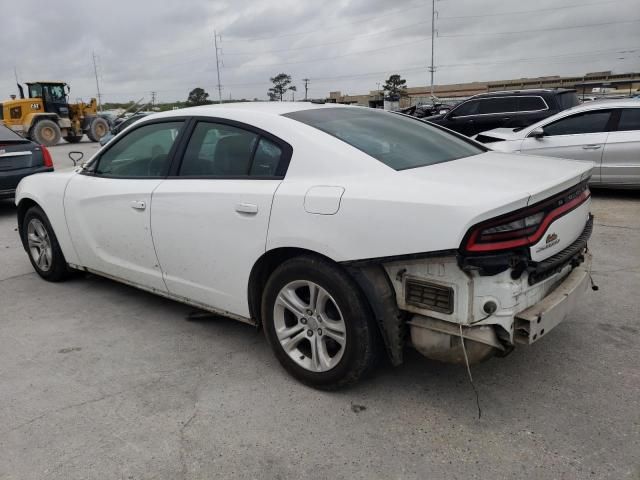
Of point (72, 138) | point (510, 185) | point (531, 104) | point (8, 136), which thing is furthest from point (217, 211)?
point (72, 138)

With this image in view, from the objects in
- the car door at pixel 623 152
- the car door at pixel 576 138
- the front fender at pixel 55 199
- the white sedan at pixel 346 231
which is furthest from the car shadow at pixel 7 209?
the car door at pixel 623 152

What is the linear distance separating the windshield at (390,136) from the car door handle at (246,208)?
23.0 inches

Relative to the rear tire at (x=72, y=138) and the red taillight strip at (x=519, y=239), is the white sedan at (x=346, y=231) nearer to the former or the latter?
the red taillight strip at (x=519, y=239)

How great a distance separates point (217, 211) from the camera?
10.4ft

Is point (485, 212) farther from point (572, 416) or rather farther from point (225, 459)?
point (225, 459)

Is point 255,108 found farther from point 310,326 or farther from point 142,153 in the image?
point 310,326

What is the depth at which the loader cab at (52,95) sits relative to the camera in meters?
25.0

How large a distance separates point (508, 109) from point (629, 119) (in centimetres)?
468

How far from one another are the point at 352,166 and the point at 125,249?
6.54 feet

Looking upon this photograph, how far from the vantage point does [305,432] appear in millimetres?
2600

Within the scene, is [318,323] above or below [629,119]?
below

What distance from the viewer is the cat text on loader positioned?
23.9 meters

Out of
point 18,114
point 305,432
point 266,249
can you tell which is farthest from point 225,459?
point 18,114

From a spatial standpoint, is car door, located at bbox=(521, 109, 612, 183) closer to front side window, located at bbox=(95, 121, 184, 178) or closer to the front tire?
front side window, located at bbox=(95, 121, 184, 178)
